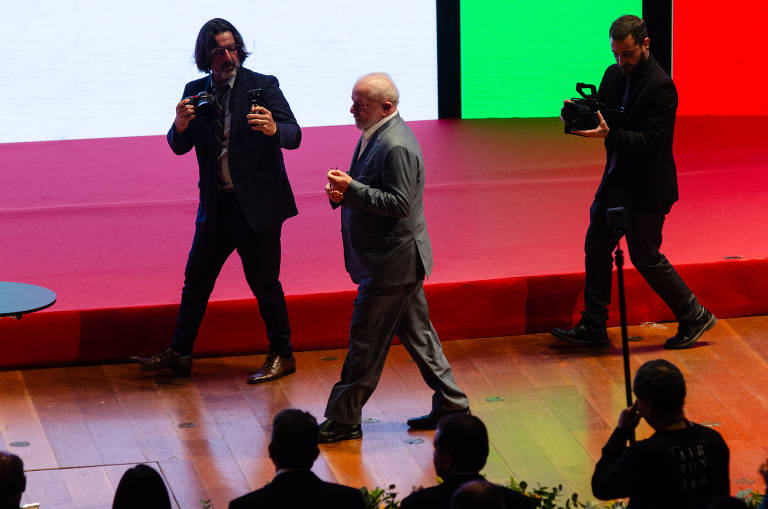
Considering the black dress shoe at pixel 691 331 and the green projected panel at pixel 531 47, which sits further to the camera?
the green projected panel at pixel 531 47

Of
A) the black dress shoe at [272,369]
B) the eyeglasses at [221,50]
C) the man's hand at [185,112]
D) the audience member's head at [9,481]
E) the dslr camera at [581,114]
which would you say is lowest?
the black dress shoe at [272,369]

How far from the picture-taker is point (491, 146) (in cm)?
773

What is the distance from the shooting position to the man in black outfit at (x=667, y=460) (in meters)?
2.44

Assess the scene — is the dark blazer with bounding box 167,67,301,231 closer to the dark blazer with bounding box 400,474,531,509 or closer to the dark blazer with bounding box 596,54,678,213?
the dark blazer with bounding box 596,54,678,213

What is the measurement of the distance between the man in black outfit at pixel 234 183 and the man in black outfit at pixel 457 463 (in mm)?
1923

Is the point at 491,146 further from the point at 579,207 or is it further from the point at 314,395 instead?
the point at 314,395

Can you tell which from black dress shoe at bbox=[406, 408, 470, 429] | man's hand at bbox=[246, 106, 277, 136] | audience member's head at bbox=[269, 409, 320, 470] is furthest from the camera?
man's hand at bbox=[246, 106, 277, 136]

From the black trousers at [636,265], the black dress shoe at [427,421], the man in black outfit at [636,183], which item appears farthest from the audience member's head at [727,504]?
the black trousers at [636,265]

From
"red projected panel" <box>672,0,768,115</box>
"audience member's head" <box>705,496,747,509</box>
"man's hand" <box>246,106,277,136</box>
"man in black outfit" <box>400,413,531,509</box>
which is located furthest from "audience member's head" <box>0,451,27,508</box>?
"red projected panel" <box>672,0,768,115</box>

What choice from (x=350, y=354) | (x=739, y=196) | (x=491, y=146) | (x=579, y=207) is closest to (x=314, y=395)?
(x=350, y=354)

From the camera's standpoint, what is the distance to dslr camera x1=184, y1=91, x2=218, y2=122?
4109 millimetres

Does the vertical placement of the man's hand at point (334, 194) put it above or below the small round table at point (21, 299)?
above

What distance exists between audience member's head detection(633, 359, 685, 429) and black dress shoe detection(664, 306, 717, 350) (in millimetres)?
2124

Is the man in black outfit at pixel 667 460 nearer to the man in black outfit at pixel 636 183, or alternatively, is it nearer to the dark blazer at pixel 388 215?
the dark blazer at pixel 388 215
